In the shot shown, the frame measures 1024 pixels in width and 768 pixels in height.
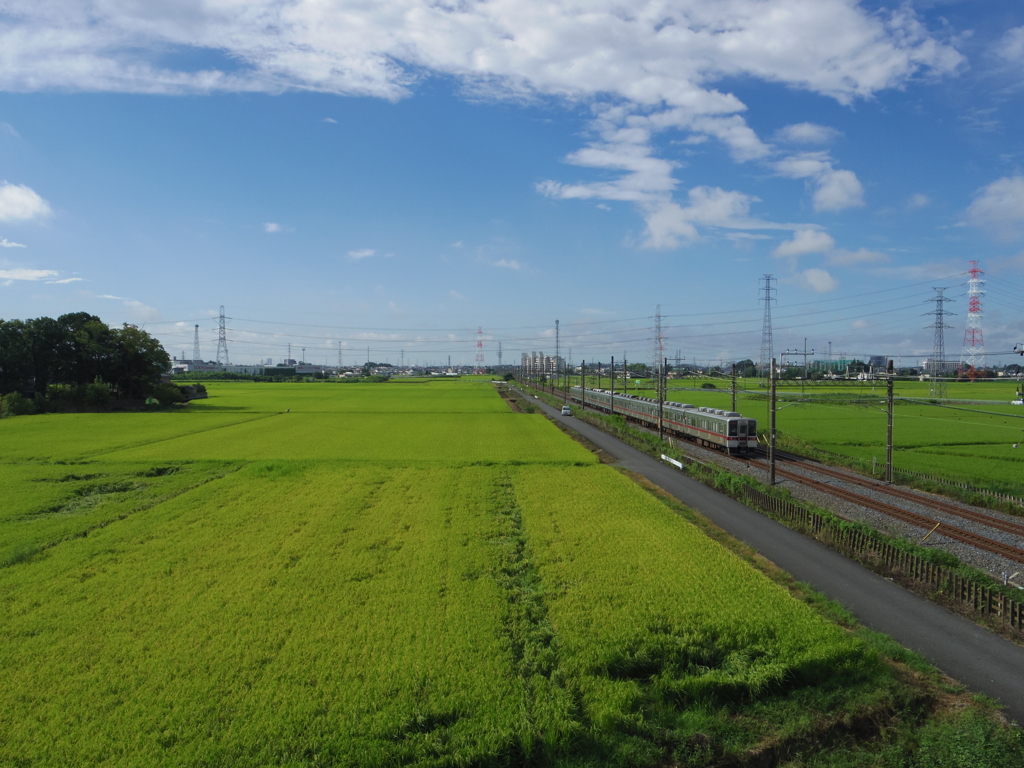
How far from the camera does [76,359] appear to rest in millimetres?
68188

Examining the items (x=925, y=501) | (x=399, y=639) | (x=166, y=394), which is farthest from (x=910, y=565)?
(x=166, y=394)

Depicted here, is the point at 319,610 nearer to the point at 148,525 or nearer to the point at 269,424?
the point at 148,525

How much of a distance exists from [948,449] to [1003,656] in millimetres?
33743

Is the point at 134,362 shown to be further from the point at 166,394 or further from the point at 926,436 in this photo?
the point at 926,436

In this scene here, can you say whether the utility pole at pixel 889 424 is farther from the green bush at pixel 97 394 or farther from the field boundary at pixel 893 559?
the green bush at pixel 97 394

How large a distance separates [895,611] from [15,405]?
258ft

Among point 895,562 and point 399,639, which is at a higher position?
point 399,639

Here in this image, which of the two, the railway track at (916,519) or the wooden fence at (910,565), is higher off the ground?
the wooden fence at (910,565)

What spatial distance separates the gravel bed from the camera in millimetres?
18062

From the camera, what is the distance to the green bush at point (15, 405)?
60.5 m

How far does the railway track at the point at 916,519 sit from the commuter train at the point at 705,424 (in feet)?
22.5

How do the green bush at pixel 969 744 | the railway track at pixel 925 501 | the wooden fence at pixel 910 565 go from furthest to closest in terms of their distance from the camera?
the railway track at pixel 925 501 → the wooden fence at pixel 910 565 → the green bush at pixel 969 744

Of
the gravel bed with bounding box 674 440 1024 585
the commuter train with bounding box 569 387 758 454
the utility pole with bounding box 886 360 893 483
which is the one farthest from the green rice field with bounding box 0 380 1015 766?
the commuter train with bounding box 569 387 758 454

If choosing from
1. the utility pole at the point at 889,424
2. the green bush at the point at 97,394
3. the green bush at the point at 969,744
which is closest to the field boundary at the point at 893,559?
the green bush at the point at 969,744
